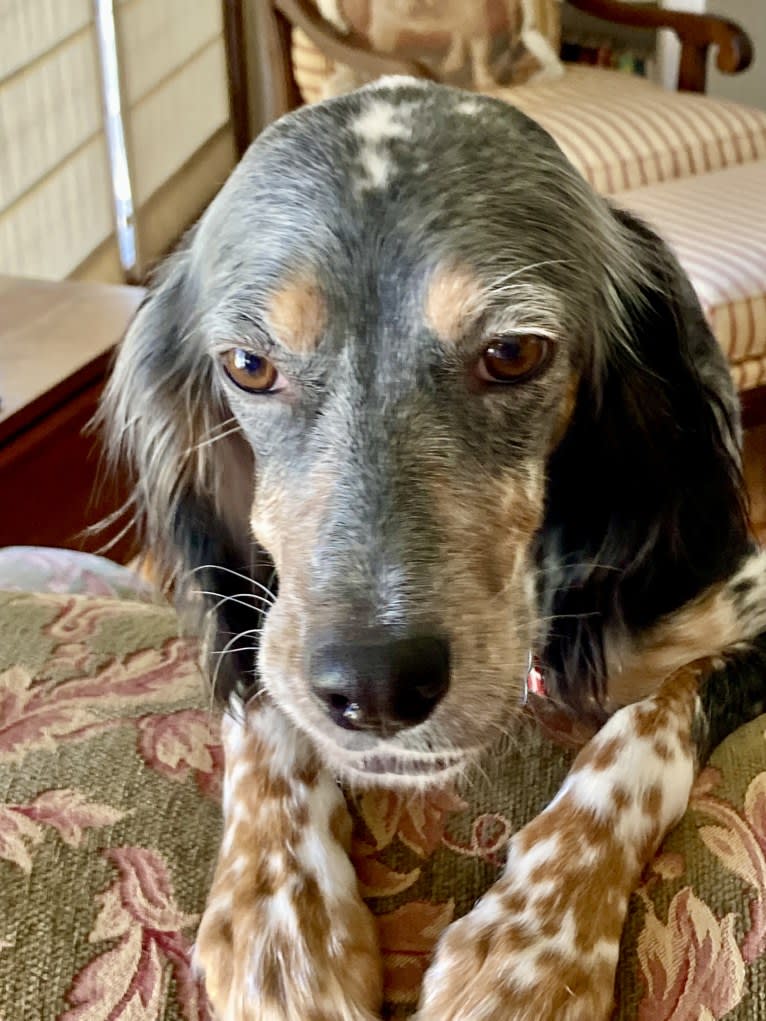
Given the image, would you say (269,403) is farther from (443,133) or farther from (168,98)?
(168,98)

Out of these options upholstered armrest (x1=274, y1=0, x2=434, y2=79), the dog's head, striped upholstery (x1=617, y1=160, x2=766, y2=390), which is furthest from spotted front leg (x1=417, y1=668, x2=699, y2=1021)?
upholstered armrest (x1=274, y1=0, x2=434, y2=79)

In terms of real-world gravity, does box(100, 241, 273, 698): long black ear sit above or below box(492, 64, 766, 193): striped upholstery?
above

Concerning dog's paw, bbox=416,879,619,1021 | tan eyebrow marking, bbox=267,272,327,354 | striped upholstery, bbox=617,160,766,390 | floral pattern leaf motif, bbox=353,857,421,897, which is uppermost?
tan eyebrow marking, bbox=267,272,327,354

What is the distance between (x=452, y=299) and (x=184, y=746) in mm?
497

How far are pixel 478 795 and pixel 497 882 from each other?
3.9 inches

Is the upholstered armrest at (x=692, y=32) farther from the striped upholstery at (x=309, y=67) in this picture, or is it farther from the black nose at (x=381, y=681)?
the black nose at (x=381, y=681)

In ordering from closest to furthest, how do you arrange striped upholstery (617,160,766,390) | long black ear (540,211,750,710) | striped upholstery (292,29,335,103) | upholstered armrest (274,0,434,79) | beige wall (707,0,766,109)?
1. long black ear (540,211,750,710)
2. striped upholstery (617,160,766,390)
3. upholstered armrest (274,0,434,79)
4. striped upholstery (292,29,335,103)
5. beige wall (707,0,766,109)

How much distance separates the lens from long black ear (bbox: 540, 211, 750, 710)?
1.31 metres

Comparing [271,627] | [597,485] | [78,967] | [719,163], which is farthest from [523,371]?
[719,163]

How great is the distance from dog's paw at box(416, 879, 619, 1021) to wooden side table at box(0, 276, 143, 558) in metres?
1.35

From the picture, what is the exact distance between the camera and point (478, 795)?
1.06m

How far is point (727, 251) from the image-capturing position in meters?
2.60

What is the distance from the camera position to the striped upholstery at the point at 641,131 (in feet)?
10.2

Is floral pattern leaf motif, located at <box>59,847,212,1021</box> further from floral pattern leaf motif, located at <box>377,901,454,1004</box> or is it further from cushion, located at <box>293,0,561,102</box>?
cushion, located at <box>293,0,561,102</box>
